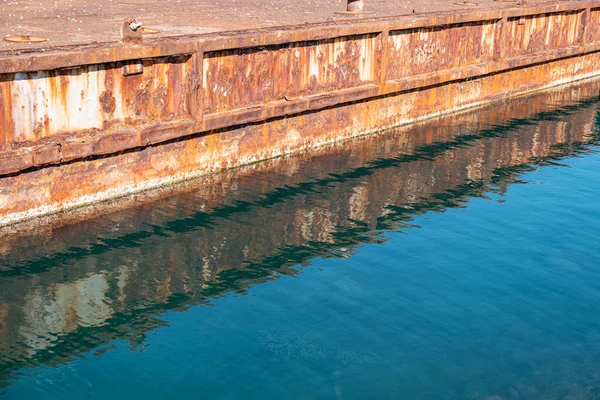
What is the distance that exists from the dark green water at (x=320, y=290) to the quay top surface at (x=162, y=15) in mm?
2999

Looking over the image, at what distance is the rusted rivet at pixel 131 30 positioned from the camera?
38.0 feet

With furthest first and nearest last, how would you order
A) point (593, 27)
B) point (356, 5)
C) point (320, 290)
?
point (593, 27) → point (356, 5) → point (320, 290)

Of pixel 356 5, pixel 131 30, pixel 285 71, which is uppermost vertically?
pixel 356 5

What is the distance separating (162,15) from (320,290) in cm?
866

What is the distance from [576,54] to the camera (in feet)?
72.8

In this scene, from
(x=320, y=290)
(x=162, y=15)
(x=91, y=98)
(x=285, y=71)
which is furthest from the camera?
(x=162, y=15)

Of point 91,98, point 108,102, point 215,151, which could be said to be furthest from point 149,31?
point 91,98

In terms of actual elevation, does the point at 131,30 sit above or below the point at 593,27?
above

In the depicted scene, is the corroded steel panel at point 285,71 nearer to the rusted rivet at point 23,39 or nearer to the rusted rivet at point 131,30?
the rusted rivet at point 131,30

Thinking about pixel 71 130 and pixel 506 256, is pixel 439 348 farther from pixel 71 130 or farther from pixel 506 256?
pixel 71 130

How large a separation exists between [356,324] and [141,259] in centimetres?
298

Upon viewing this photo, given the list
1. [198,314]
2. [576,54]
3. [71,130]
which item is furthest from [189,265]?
[576,54]

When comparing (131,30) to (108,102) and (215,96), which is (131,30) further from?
(215,96)

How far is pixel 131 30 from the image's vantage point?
11.6 m
